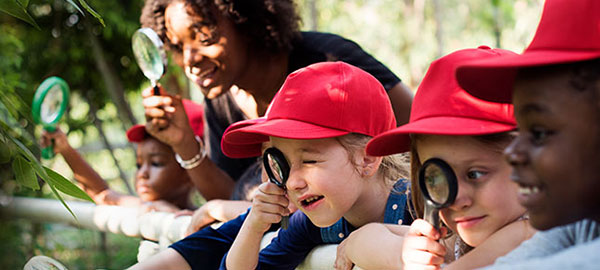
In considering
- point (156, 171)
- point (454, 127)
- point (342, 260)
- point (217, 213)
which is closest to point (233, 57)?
point (217, 213)

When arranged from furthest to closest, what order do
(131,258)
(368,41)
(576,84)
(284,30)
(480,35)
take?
(480,35), (368,41), (131,258), (284,30), (576,84)

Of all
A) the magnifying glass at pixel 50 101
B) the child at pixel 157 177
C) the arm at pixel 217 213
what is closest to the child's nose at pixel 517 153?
the arm at pixel 217 213

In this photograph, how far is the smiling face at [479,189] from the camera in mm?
991

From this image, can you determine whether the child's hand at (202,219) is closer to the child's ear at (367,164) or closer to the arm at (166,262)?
the arm at (166,262)

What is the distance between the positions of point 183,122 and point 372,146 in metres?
1.26

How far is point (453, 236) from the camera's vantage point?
3.90 feet

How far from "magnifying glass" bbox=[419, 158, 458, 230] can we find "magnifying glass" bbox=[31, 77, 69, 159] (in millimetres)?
1864

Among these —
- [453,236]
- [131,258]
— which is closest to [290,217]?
[453,236]

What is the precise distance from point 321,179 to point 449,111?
1.24 feet

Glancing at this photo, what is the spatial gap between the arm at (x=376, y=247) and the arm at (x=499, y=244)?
0.50 ft

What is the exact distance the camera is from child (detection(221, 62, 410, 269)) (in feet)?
4.38

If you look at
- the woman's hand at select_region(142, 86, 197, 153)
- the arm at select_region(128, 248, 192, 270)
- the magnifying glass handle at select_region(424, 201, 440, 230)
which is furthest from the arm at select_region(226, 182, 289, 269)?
the woman's hand at select_region(142, 86, 197, 153)

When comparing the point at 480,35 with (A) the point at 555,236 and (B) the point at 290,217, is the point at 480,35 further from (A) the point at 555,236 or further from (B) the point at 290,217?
(A) the point at 555,236

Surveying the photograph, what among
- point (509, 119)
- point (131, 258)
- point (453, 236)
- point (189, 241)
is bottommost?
point (131, 258)
